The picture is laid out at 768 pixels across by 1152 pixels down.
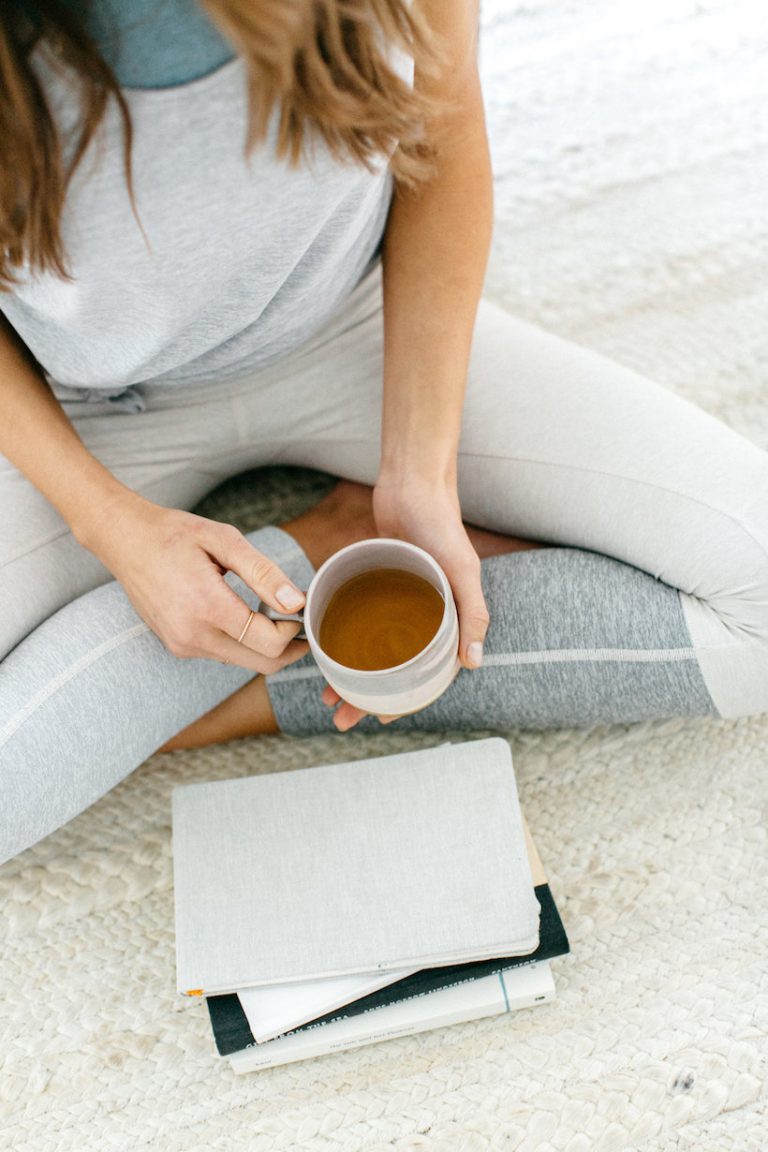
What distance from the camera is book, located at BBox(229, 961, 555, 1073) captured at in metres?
0.88

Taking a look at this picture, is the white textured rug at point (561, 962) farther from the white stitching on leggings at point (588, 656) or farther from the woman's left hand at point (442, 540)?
the woman's left hand at point (442, 540)

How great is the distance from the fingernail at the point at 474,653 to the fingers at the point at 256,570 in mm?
146

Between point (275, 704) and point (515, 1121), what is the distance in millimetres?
437

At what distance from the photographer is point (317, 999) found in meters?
0.87

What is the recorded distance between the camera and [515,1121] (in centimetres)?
87

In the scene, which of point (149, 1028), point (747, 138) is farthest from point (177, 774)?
point (747, 138)

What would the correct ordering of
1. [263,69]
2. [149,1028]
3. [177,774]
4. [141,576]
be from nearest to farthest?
[263,69]
[141,576]
[149,1028]
[177,774]

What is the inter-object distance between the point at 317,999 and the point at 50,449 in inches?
21.0

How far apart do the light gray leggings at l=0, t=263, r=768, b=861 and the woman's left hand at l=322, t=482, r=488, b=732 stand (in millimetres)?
112

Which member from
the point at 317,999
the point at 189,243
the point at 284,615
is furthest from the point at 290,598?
the point at 317,999

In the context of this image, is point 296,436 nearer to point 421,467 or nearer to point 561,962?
point 421,467

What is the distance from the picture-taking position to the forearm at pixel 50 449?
2.79ft

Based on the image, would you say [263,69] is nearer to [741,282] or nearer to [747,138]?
[741,282]

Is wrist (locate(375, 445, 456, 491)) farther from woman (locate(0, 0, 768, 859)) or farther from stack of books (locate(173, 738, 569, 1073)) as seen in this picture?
stack of books (locate(173, 738, 569, 1073))
